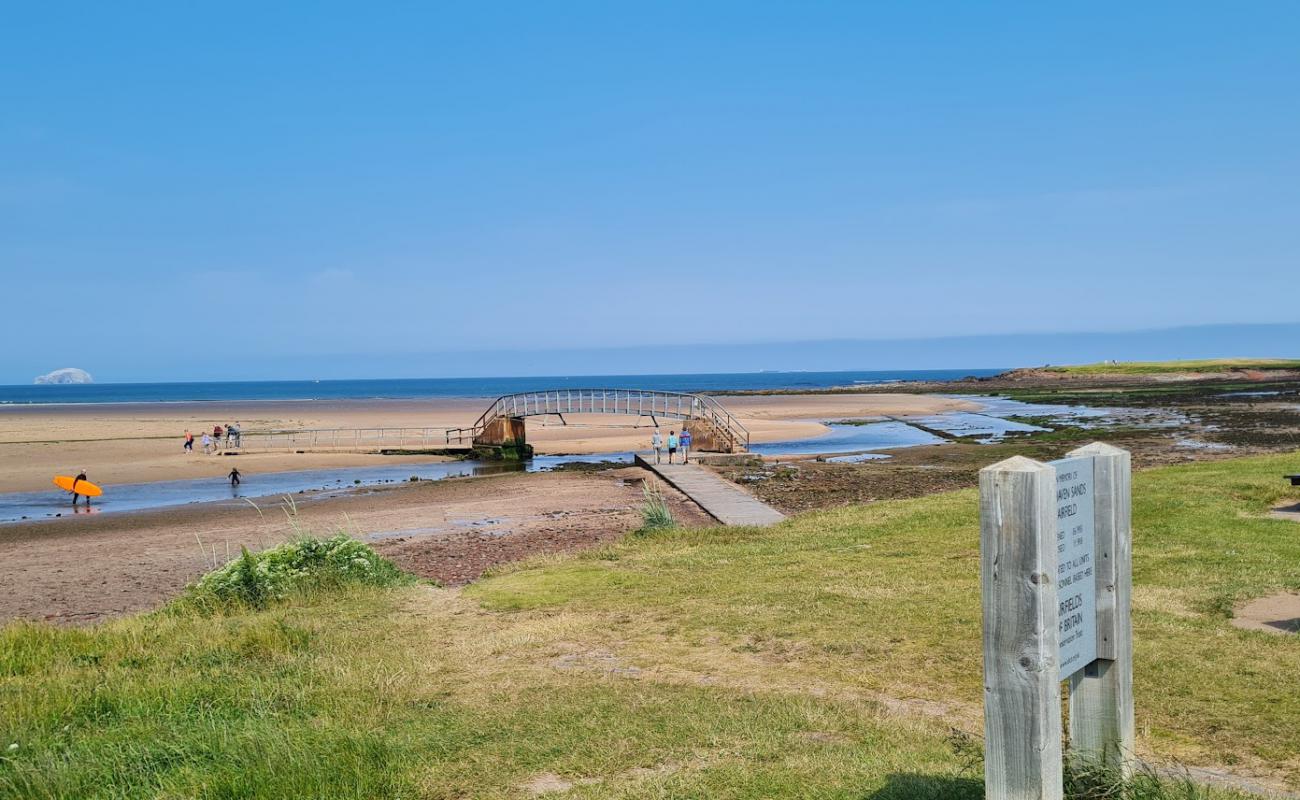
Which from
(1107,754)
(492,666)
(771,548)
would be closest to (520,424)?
(771,548)

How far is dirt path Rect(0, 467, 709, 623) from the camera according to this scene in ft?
49.2

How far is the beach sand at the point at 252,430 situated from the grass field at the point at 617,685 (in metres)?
29.3

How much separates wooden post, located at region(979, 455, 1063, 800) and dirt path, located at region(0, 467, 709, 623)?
34.3ft

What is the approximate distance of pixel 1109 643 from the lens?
4.47 metres

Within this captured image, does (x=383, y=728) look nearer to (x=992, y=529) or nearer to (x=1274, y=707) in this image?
(x=992, y=529)

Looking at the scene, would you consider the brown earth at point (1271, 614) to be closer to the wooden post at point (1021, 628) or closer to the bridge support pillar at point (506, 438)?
the wooden post at point (1021, 628)

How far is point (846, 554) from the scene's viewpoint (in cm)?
1205

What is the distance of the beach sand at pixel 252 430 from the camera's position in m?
38.6

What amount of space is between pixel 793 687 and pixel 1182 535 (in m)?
6.91

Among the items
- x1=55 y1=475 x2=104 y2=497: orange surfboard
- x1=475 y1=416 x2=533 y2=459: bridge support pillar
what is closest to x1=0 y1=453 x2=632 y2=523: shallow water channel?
x1=55 y1=475 x2=104 y2=497: orange surfboard

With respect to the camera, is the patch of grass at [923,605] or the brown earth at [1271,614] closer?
the patch of grass at [923,605]

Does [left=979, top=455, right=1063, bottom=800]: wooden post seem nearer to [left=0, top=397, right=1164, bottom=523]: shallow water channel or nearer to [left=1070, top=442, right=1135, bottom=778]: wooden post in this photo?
[left=1070, top=442, right=1135, bottom=778]: wooden post

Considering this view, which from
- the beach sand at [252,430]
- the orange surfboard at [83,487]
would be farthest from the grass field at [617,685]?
the beach sand at [252,430]

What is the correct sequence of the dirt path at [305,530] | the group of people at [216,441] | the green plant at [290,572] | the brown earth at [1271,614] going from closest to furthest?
the brown earth at [1271,614], the green plant at [290,572], the dirt path at [305,530], the group of people at [216,441]
